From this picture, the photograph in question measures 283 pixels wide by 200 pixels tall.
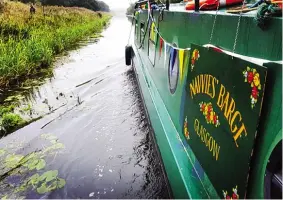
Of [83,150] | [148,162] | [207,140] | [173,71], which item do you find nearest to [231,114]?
[207,140]

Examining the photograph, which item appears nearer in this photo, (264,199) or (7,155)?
(264,199)

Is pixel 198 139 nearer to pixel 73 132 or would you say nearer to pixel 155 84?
pixel 155 84

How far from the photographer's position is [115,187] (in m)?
3.27

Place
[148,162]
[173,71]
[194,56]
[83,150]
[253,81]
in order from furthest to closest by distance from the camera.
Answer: [83,150] → [148,162] → [173,71] → [194,56] → [253,81]

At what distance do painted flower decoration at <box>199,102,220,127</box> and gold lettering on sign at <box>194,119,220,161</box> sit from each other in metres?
0.10

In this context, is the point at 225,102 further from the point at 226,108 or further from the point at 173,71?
the point at 173,71

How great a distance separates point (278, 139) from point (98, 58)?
10105mm

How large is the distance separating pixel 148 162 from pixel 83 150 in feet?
3.16

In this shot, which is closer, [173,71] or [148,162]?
[173,71]

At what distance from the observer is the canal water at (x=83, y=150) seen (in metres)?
3.26

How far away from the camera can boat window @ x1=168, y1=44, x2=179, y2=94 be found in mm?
2754

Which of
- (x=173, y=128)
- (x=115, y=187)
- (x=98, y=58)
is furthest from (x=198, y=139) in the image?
(x=98, y=58)

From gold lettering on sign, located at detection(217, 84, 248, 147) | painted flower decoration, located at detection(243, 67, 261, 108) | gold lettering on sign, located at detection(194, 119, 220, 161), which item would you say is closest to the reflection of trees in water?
gold lettering on sign, located at detection(194, 119, 220, 161)

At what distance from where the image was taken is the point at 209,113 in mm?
1855
